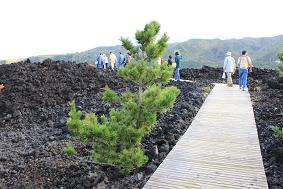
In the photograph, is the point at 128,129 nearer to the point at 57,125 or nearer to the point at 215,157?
the point at 215,157

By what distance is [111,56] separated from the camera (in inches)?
1302

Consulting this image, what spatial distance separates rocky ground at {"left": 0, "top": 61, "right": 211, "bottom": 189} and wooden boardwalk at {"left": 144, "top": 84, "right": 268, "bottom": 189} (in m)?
0.44

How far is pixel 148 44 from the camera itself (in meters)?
9.94

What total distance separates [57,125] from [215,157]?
702 cm

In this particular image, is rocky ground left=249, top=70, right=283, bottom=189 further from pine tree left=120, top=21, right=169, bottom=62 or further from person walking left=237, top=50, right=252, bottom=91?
pine tree left=120, top=21, right=169, bottom=62

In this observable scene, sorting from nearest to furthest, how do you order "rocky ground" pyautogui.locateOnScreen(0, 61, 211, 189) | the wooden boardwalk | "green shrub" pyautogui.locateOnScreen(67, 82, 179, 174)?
the wooden boardwalk, "green shrub" pyautogui.locateOnScreen(67, 82, 179, 174), "rocky ground" pyautogui.locateOnScreen(0, 61, 211, 189)

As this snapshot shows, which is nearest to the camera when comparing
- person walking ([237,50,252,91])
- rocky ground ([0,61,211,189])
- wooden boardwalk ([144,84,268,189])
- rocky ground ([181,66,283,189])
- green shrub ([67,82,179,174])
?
wooden boardwalk ([144,84,268,189])

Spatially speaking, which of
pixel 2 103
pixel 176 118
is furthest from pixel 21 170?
pixel 2 103

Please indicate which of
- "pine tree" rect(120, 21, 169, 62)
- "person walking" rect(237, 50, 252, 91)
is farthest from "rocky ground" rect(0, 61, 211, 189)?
"pine tree" rect(120, 21, 169, 62)

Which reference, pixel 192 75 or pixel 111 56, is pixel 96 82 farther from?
pixel 111 56

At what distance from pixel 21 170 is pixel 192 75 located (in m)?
19.4

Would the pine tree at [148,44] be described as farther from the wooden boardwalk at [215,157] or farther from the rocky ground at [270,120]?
the rocky ground at [270,120]

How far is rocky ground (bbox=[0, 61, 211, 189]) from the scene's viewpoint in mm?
9969

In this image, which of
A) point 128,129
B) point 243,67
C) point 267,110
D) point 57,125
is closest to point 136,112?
point 128,129
